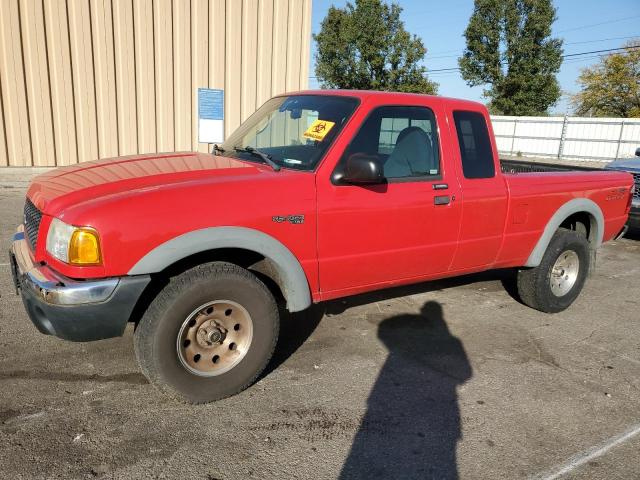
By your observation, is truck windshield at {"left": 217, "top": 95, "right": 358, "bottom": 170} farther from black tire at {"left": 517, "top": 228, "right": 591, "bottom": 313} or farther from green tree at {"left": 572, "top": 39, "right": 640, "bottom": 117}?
green tree at {"left": 572, "top": 39, "right": 640, "bottom": 117}

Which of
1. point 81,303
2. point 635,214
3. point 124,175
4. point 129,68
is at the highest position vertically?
point 129,68

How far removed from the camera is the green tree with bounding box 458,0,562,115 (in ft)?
117

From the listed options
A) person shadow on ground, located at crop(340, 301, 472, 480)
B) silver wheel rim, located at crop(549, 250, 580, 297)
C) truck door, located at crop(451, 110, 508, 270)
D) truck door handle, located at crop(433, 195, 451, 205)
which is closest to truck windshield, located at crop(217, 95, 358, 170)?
truck door handle, located at crop(433, 195, 451, 205)

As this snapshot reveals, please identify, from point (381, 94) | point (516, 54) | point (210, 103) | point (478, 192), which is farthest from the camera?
point (516, 54)

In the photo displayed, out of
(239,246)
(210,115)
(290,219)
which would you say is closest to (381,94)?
(290,219)

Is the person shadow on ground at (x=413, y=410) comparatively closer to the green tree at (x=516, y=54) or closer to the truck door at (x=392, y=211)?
the truck door at (x=392, y=211)

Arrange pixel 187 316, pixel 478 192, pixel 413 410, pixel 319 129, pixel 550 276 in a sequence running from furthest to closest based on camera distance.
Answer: pixel 550 276, pixel 478 192, pixel 319 129, pixel 413 410, pixel 187 316

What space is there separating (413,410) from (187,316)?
152 centimetres

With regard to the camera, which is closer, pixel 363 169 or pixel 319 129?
pixel 363 169

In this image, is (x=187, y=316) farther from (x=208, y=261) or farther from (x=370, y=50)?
(x=370, y=50)

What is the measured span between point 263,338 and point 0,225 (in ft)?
19.3

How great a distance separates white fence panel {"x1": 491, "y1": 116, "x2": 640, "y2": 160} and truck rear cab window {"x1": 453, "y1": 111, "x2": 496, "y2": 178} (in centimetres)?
2405

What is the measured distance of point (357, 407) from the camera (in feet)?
10.5

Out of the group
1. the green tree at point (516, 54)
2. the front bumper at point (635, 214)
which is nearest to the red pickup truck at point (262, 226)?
the front bumper at point (635, 214)
